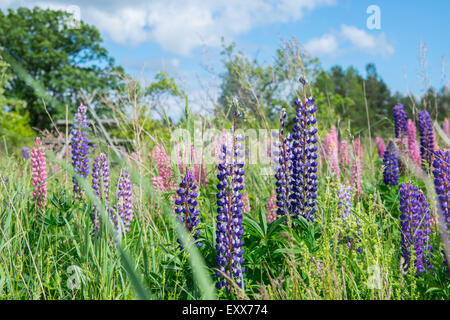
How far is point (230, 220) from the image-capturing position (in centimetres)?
200

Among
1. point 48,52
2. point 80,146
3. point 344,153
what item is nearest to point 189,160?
point 80,146

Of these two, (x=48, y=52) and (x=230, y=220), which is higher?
(x=48, y=52)

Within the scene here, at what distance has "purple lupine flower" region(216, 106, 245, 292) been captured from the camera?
1.98 meters

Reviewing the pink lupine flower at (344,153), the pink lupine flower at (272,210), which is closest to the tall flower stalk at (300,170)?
the pink lupine flower at (272,210)

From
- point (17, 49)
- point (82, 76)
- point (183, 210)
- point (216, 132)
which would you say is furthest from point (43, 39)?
point (183, 210)

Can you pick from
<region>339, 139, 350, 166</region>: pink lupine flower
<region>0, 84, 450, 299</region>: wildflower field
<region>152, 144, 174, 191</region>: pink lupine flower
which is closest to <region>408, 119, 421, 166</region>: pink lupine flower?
<region>339, 139, 350, 166</region>: pink lupine flower

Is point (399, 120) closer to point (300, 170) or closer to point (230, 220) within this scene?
point (300, 170)

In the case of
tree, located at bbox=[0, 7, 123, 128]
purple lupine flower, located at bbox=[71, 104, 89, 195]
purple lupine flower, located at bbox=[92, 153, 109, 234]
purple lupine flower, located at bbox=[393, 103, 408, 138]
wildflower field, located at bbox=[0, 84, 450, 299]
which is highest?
tree, located at bbox=[0, 7, 123, 128]

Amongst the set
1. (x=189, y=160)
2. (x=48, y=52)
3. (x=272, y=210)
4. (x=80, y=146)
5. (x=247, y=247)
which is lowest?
(x=247, y=247)

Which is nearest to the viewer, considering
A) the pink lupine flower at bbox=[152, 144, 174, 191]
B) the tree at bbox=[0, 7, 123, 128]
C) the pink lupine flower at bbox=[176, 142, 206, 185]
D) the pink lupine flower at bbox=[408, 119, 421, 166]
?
the pink lupine flower at bbox=[176, 142, 206, 185]

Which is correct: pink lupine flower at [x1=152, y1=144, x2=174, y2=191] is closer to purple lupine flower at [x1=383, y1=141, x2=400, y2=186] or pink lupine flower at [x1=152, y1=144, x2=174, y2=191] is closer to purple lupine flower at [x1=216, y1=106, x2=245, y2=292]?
purple lupine flower at [x1=216, y1=106, x2=245, y2=292]

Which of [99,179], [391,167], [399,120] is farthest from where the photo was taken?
[399,120]

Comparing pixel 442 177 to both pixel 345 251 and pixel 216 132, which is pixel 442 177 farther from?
A: pixel 216 132
